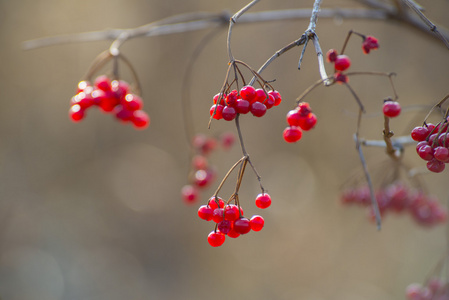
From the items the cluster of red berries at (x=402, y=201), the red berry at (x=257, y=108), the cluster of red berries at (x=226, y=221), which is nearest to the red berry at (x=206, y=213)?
the cluster of red berries at (x=226, y=221)

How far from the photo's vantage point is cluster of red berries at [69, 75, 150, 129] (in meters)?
1.22

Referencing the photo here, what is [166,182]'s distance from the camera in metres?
4.13

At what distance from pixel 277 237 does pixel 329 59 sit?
3314 millimetres

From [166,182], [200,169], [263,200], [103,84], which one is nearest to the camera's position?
[263,200]

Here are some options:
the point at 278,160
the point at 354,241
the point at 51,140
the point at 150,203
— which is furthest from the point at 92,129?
the point at 354,241

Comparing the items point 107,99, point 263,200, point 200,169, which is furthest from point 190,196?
point 263,200

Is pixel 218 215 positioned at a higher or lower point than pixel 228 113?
lower

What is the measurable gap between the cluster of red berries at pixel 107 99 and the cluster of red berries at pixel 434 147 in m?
0.84

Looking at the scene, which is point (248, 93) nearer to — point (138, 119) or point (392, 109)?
point (392, 109)

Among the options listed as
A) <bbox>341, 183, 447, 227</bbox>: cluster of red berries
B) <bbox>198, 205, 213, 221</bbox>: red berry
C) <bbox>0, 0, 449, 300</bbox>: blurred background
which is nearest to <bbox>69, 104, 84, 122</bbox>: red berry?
<bbox>198, 205, 213, 221</bbox>: red berry

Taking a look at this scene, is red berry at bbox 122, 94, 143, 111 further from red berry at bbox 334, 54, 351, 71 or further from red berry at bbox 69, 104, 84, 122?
red berry at bbox 334, 54, 351, 71

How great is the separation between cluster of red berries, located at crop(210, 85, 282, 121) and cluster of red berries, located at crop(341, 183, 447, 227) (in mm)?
1033

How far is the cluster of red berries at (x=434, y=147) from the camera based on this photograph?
0.65 metres

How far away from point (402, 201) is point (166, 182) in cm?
286
